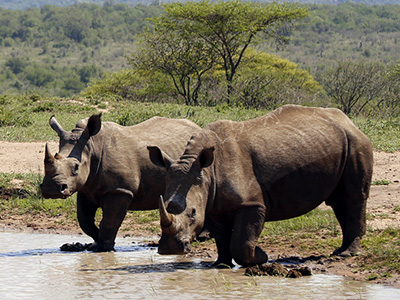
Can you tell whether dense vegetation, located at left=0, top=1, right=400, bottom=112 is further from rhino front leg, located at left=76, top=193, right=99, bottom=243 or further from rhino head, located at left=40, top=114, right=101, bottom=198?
rhino head, located at left=40, top=114, right=101, bottom=198

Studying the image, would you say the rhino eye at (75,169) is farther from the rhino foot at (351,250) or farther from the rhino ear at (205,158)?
the rhino foot at (351,250)

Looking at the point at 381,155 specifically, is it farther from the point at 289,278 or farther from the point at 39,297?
the point at 39,297

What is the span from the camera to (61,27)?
138m

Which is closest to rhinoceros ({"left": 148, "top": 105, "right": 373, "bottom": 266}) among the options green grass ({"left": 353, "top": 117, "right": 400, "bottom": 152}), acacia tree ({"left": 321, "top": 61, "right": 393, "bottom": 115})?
green grass ({"left": 353, "top": 117, "right": 400, "bottom": 152})

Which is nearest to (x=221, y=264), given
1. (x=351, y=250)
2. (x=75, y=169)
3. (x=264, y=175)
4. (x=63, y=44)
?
(x=264, y=175)

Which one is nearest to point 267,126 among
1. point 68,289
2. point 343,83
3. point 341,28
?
point 68,289

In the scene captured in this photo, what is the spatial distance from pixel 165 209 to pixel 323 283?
1.80 metres

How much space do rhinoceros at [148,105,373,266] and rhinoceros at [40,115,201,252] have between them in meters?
1.74

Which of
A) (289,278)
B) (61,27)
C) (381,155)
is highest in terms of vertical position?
(289,278)

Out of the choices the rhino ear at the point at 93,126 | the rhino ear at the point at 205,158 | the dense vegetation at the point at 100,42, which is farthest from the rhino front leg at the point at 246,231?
the dense vegetation at the point at 100,42

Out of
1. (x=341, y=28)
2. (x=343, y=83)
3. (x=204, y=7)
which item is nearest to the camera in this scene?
(x=204, y=7)

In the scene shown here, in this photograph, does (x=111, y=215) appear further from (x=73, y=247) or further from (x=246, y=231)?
(x=246, y=231)

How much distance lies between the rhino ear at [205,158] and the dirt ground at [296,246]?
1.71 m

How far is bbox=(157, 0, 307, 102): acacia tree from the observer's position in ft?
122
